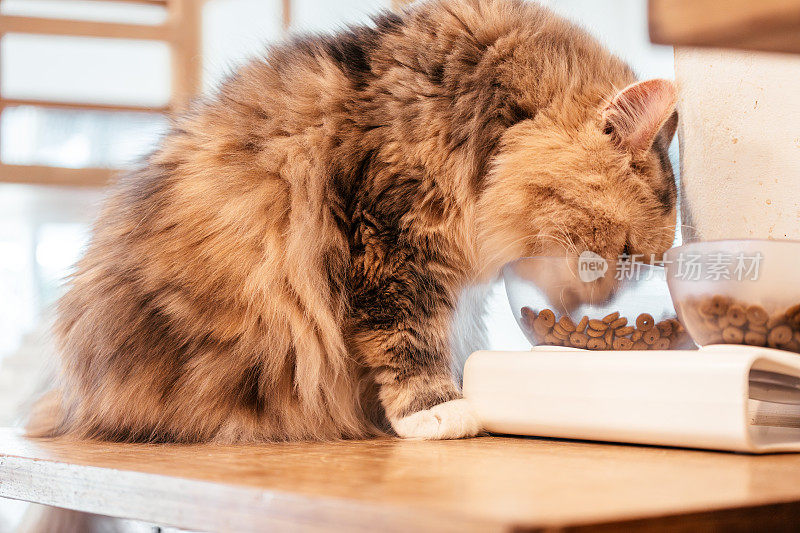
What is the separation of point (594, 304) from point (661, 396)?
0.28 m

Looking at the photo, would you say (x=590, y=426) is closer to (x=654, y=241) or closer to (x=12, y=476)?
(x=654, y=241)

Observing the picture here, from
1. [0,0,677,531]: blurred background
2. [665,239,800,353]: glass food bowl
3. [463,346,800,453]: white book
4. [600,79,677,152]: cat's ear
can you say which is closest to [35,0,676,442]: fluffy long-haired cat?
[600,79,677,152]: cat's ear

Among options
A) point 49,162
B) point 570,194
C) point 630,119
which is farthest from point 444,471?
point 49,162

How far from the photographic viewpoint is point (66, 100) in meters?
3.33

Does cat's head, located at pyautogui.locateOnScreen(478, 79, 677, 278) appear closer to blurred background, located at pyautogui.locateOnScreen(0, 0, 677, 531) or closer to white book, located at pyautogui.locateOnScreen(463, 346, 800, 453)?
white book, located at pyautogui.locateOnScreen(463, 346, 800, 453)

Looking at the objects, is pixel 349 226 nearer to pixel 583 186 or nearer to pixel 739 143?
pixel 583 186

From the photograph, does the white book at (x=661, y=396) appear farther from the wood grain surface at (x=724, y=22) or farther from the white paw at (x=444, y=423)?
the wood grain surface at (x=724, y=22)

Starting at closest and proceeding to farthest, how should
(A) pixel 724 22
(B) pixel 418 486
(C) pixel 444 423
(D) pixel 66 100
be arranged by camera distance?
1. (A) pixel 724 22
2. (B) pixel 418 486
3. (C) pixel 444 423
4. (D) pixel 66 100

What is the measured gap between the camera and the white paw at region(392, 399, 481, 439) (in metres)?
1.19

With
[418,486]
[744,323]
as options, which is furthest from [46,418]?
[744,323]

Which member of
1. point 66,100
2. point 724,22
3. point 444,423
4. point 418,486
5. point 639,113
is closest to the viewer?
point 724,22

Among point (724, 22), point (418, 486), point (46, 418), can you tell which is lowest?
point (46, 418)

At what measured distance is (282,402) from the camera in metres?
1.28

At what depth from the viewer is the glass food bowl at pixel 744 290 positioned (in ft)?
3.26
